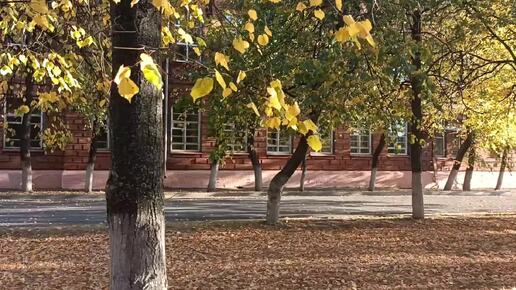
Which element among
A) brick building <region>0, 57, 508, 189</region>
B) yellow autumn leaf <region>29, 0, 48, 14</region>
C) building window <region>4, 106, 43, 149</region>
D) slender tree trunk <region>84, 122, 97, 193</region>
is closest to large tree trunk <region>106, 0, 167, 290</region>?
yellow autumn leaf <region>29, 0, 48, 14</region>

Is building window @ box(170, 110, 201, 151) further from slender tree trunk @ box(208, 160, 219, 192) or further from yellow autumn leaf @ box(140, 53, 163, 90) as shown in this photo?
yellow autumn leaf @ box(140, 53, 163, 90)

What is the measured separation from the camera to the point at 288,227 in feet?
42.9

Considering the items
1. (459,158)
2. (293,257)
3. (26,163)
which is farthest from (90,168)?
(459,158)

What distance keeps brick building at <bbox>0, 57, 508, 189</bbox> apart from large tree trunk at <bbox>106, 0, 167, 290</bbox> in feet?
61.9

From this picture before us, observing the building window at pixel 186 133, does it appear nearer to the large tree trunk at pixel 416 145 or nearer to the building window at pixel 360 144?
the building window at pixel 360 144

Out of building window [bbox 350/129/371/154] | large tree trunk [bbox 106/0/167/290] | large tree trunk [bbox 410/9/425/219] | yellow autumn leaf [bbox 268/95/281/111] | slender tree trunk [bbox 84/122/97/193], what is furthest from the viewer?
building window [bbox 350/129/371/154]

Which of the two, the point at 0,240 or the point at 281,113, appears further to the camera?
the point at 0,240

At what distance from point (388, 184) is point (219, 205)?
14.1m

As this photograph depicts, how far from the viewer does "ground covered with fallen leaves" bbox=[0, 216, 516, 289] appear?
25.9 feet

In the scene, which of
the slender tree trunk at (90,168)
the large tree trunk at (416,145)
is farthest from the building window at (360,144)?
the large tree trunk at (416,145)

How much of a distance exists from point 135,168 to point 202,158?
24497mm

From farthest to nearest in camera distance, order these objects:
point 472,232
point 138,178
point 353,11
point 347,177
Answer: point 347,177, point 472,232, point 353,11, point 138,178

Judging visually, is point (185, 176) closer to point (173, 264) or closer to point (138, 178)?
point (173, 264)

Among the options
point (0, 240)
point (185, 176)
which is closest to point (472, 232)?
point (0, 240)
